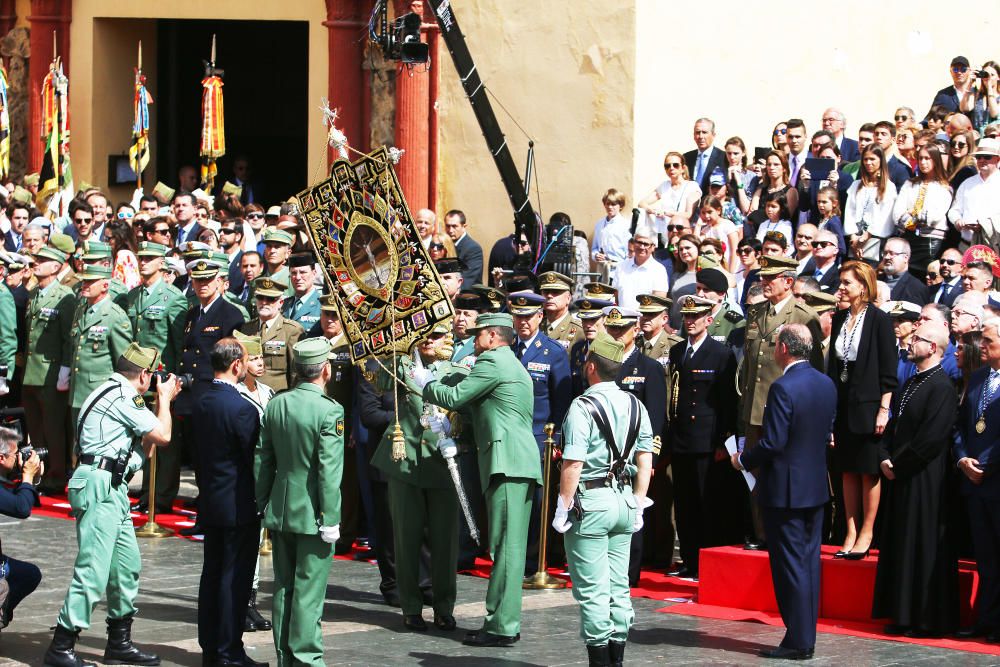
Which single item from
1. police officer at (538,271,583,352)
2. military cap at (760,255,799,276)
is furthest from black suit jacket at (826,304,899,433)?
police officer at (538,271,583,352)

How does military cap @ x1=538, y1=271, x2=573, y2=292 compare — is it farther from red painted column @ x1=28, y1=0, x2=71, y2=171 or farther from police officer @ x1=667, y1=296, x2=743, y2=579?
red painted column @ x1=28, y1=0, x2=71, y2=171

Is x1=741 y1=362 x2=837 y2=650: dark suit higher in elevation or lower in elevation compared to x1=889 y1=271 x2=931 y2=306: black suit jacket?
lower

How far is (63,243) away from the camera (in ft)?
53.5

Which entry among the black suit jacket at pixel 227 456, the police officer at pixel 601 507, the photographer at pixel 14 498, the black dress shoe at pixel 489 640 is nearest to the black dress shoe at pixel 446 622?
the black dress shoe at pixel 489 640

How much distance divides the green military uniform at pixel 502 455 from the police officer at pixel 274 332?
3108 millimetres

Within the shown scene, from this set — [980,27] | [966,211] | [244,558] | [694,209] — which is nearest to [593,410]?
[244,558]

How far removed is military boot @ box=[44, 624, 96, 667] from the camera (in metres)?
9.18

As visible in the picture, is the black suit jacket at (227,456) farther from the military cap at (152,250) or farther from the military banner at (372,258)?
the military cap at (152,250)

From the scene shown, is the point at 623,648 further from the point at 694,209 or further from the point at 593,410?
the point at 694,209

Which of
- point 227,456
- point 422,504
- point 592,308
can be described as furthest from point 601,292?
point 227,456

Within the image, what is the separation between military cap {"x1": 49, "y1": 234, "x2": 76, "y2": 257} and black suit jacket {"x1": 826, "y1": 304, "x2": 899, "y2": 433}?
26.5 ft

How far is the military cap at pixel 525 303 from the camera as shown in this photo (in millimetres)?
12094

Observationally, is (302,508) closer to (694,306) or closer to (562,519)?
(562,519)

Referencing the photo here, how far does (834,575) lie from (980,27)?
39.9 feet
